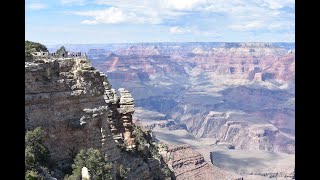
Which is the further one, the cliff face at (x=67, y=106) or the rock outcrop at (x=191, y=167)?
the rock outcrop at (x=191, y=167)

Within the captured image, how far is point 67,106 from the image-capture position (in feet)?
48.0

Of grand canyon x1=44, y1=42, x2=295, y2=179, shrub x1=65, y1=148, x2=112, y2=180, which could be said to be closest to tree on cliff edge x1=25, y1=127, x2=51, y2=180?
shrub x1=65, y1=148, x2=112, y2=180

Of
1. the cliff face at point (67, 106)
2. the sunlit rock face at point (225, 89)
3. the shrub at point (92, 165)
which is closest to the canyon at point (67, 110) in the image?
the cliff face at point (67, 106)

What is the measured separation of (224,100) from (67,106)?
140217 millimetres

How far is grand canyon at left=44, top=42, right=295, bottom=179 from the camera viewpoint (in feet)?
312

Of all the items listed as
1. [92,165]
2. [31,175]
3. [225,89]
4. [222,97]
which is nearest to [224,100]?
[222,97]

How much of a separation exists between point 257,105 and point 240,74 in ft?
83.7

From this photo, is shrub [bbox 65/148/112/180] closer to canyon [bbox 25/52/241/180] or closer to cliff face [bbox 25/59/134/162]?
canyon [bbox 25/52/241/180]

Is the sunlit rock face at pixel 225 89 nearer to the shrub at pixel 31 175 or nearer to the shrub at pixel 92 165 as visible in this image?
the shrub at pixel 92 165

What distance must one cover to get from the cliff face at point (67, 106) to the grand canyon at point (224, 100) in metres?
59.7

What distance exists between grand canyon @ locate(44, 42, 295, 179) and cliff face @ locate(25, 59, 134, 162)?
196ft

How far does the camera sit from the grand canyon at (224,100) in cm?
9500

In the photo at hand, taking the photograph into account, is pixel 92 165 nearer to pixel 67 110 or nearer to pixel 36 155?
pixel 67 110
